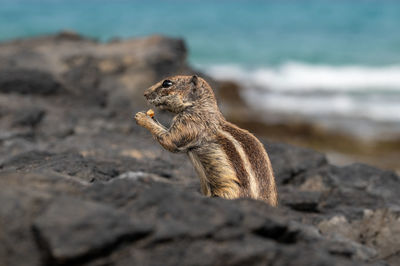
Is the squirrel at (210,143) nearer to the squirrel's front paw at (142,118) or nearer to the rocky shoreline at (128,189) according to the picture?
the squirrel's front paw at (142,118)

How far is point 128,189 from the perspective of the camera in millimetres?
2891

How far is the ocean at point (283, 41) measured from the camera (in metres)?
20.1

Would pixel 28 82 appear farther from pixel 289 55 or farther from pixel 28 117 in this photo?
pixel 289 55

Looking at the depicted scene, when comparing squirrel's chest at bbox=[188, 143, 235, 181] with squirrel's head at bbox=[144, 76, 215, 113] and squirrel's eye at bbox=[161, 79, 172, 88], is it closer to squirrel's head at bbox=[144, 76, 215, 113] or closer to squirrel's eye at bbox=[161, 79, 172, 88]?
squirrel's head at bbox=[144, 76, 215, 113]

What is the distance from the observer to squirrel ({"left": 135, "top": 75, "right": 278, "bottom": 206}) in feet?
12.7

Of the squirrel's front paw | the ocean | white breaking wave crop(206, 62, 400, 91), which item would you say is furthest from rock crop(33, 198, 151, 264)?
white breaking wave crop(206, 62, 400, 91)

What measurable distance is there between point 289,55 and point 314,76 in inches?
193

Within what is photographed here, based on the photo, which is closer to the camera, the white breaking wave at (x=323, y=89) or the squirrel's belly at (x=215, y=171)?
the squirrel's belly at (x=215, y=171)

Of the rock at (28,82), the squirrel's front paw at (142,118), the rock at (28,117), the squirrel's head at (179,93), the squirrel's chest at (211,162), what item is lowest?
the rock at (28,117)

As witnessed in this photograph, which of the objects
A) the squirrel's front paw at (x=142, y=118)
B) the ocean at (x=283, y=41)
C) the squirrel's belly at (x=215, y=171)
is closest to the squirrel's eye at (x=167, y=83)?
the squirrel's front paw at (x=142, y=118)

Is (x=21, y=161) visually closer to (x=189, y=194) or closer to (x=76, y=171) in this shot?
(x=76, y=171)

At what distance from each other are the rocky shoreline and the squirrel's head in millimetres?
757

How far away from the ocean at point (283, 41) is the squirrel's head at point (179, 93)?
12582mm

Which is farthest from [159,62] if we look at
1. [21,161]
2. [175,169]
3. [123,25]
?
[123,25]
